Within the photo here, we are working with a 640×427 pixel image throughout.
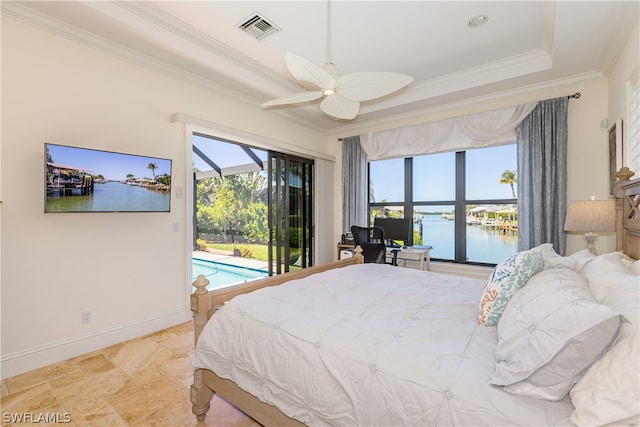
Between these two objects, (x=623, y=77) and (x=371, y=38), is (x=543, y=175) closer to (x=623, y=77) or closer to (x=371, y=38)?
(x=623, y=77)

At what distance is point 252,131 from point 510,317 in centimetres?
363

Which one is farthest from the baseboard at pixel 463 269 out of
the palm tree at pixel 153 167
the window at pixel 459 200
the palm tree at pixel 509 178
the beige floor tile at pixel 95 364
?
the beige floor tile at pixel 95 364

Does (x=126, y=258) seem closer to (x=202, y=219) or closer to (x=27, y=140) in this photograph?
(x=27, y=140)

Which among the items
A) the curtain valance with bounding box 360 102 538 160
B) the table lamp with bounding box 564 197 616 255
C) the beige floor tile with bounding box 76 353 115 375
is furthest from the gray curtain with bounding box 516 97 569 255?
the beige floor tile with bounding box 76 353 115 375

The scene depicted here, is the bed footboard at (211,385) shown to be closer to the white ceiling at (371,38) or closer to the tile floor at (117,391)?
the tile floor at (117,391)

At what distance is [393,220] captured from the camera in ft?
15.4

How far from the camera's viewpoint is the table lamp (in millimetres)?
2141

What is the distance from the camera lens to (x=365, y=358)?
3.84 ft

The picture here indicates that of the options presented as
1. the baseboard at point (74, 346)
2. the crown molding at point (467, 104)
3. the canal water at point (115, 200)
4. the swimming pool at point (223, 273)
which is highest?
the crown molding at point (467, 104)

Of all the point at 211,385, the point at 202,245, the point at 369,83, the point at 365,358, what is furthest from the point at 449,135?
the point at 202,245

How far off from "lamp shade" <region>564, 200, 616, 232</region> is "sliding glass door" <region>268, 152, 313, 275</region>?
349cm

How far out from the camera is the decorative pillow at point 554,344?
864 millimetres

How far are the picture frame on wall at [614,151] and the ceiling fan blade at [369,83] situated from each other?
84.8 inches

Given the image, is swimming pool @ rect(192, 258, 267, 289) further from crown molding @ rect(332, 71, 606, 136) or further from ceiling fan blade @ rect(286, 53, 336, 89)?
ceiling fan blade @ rect(286, 53, 336, 89)
